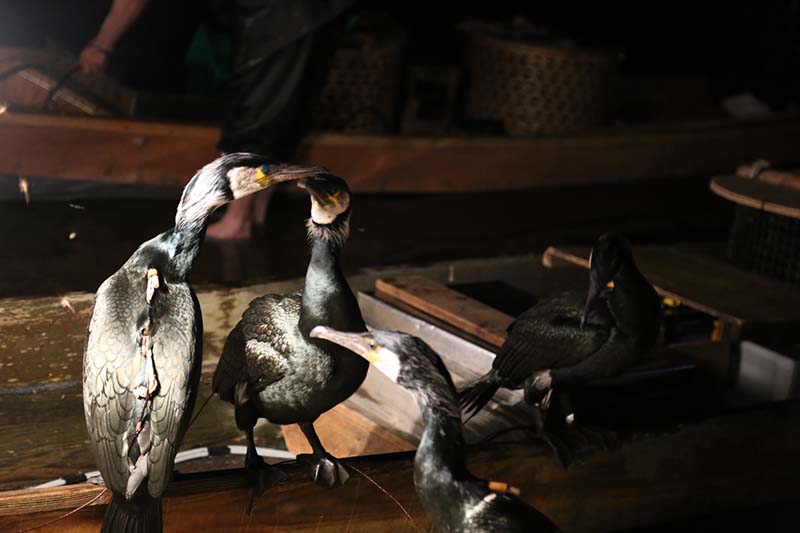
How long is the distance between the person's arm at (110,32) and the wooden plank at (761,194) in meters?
1.74

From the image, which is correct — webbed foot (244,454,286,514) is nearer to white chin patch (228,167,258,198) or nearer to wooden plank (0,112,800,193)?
white chin patch (228,167,258,198)

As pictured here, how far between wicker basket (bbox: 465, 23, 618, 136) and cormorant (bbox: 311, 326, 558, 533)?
3.01 m

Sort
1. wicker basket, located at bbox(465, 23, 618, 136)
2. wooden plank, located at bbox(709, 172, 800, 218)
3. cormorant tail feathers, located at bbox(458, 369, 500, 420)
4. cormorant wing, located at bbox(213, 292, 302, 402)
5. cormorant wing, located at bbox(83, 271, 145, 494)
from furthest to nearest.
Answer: wicker basket, located at bbox(465, 23, 618, 136), wooden plank, located at bbox(709, 172, 800, 218), cormorant tail feathers, located at bbox(458, 369, 500, 420), cormorant wing, located at bbox(213, 292, 302, 402), cormorant wing, located at bbox(83, 271, 145, 494)

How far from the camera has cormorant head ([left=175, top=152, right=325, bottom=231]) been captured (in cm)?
132

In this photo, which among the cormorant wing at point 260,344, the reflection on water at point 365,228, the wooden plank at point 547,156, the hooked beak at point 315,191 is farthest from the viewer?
the wooden plank at point 547,156

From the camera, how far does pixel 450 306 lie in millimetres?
2301

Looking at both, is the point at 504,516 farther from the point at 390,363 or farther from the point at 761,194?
the point at 761,194

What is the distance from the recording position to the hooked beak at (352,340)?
134cm

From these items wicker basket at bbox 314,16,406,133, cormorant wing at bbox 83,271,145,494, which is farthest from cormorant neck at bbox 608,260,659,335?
wicker basket at bbox 314,16,406,133

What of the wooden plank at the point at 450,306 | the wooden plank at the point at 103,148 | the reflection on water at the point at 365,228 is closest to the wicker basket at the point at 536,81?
the reflection on water at the point at 365,228

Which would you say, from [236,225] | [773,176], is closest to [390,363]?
[773,176]

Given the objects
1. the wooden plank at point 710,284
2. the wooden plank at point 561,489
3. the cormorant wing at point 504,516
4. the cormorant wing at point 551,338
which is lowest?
the wooden plank at point 561,489

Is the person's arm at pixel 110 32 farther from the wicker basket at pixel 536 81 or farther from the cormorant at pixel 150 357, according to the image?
→ the cormorant at pixel 150 357

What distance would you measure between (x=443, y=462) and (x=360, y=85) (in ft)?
9.03
